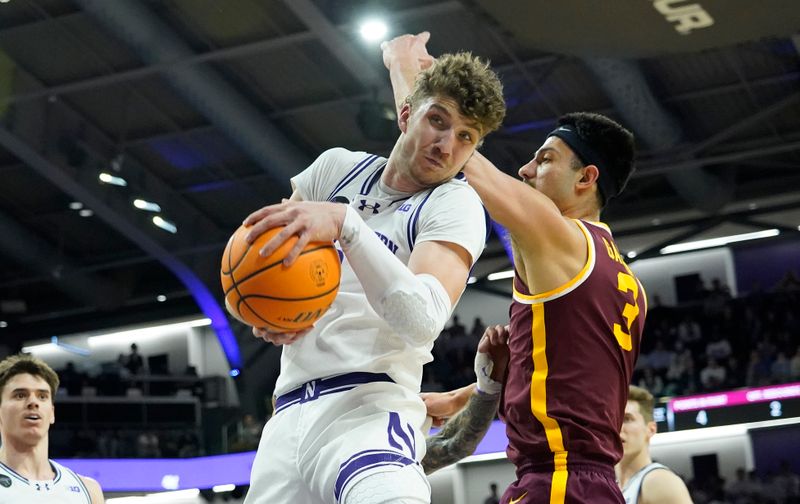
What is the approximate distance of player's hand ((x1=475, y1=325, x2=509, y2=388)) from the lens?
4.41 metres

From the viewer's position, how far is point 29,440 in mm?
6273

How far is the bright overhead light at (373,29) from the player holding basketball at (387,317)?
46.1 ft

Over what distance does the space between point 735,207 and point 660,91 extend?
5431 mm

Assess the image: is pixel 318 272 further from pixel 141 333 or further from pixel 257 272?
pixel 141 333

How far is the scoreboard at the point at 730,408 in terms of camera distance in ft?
66.0

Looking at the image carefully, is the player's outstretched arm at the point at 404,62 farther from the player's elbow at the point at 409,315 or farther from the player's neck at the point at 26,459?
the player's neck at the point at 26,459

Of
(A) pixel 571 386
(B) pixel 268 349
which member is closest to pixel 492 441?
(B) pixel 268 349

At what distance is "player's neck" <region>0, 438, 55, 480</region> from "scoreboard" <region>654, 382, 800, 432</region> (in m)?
16.4

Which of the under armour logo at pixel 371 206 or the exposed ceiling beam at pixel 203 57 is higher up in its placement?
the exposed ceiling beam at pixel 203 57

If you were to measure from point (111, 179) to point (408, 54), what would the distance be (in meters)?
18.8

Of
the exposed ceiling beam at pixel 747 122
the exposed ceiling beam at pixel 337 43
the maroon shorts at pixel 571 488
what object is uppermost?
the exposed ceiling beam at pixel 337 43

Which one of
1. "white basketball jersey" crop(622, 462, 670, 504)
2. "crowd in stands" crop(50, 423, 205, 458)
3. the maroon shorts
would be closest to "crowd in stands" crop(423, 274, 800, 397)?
"crowd in stands" crop(50, 423, 205, 458)

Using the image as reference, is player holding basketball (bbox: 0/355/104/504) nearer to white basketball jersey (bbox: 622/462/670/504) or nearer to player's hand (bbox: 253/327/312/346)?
white basketball jersey (bbox: 622/462/670/504)

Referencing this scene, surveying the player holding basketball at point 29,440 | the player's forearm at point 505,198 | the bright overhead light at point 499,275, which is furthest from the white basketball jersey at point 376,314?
the bright overhead light at point 499,275
